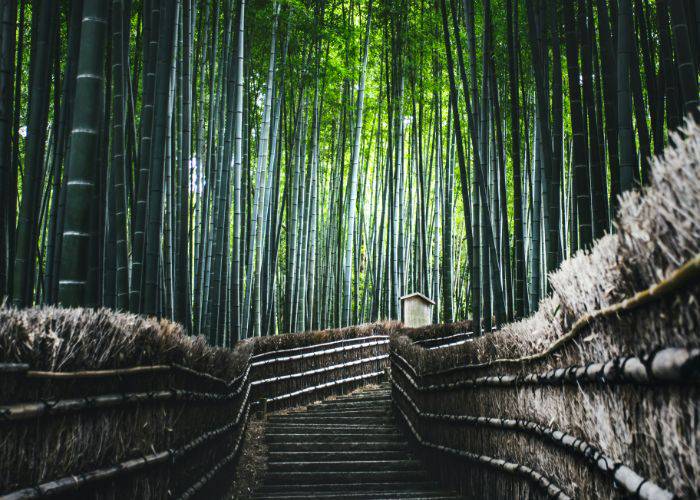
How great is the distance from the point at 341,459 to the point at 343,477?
1.51 ft

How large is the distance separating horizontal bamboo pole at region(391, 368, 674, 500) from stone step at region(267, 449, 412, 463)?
1.81 m

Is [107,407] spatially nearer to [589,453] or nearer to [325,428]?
[589,453]

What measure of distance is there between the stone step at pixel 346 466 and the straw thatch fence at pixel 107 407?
1142 mm

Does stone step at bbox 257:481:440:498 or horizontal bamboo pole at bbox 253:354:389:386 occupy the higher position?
horizontal bamboo pole at bbox 253:354:389:386

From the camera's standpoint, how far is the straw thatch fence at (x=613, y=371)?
1205mm

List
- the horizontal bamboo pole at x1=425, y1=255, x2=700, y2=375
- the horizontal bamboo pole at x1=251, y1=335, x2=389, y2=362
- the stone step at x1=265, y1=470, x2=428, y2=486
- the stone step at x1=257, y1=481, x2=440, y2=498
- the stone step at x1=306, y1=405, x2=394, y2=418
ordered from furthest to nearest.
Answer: the stone step at x1=306, y1=405, x2=394, y2=418 < the horizontal bamboo pole at x1=251, y1=335, x2=389, y2=362 < the stone step at x1=265, y1=470, x2=428, y2=486 < the stone step at x1=257, y1=481, x2=440, y2=498 < the horizontal bamboo pole at x1=425, y1=255, x2=700, y2=375

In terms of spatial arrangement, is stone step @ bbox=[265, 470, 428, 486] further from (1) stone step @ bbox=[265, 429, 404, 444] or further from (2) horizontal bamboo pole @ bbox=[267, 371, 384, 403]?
(2) horizontal bamboo pole @ bbox=[267, 371, 384, 403]

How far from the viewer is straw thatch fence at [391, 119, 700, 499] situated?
47.4 inches

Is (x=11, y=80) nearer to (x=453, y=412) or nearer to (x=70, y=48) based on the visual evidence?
(x=70, y=48)

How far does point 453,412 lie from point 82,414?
8.70 feet

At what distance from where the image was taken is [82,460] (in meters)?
1.86

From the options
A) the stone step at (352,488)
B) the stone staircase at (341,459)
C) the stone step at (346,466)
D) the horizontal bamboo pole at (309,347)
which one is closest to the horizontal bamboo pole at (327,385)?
the stone staircase at (341,459)

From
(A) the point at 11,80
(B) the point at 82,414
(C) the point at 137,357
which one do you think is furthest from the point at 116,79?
(B) the point at 82,414

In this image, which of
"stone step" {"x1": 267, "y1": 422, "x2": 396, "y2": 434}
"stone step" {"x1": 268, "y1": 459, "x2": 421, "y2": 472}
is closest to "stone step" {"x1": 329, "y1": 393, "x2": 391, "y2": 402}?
"stone step" {"x1": 267, "y1": 422, "x2": 396, "y2": 434}
